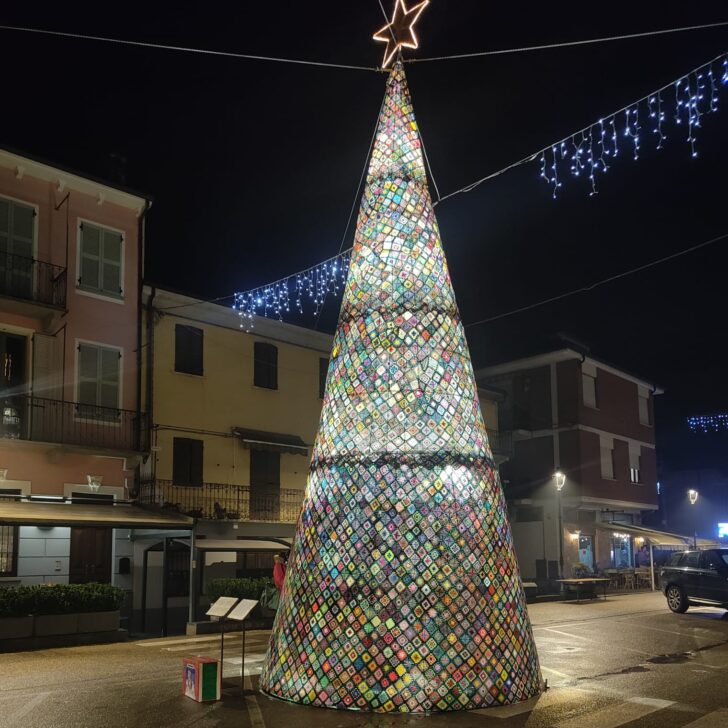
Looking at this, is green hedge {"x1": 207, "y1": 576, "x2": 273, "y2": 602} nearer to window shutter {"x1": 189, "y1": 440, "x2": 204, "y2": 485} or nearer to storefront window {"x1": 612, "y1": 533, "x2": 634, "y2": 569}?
window shutter {"x1": 189, "y1": 440, "x2": 204, "y2": 485}

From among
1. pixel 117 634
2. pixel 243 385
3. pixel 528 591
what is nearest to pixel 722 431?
pixel 528 591

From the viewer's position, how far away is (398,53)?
9438 millimetres

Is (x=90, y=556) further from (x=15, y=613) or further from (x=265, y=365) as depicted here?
(x=265, y=365)

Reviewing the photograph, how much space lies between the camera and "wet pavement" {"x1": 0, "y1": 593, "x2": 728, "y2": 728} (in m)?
7.58

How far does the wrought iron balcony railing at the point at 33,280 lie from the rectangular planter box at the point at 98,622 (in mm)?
6909

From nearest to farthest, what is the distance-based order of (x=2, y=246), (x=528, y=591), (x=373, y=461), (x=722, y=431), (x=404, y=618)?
1. (x=404, y=618)
2. (x=373, y=461)
3. (x=2, y=246)
4. (x=528, y=591)
5. (x=722, y=431)

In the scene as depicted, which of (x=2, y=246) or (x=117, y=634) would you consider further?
(x=2, y=246)

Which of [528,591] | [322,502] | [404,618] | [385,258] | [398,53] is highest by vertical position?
[398,53]

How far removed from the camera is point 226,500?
22.6m

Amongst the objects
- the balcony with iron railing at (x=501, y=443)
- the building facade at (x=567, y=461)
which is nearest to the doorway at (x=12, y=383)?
the balcony with iron railing at (x=501, y=443)

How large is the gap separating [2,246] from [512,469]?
23762mm

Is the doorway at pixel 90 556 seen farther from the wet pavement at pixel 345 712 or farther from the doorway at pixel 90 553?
the wet pavement at pixel 345 712

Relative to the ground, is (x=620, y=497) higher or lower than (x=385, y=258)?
lower

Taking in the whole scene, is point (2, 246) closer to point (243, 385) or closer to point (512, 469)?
point (243, 385)
